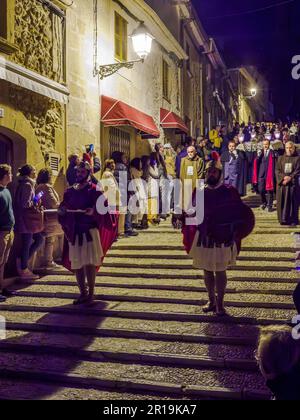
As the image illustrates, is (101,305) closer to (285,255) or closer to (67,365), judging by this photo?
(67,365)

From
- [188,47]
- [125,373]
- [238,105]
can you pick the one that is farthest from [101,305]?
[238,105]

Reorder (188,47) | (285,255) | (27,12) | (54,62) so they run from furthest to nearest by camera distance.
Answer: (188,47) → (54,62) → (27,12) → (285,255)

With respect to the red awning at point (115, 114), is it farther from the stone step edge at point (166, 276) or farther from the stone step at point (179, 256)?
the stone step edge at point (166, 276)

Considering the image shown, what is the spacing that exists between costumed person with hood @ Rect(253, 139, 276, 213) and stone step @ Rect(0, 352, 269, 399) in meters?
8.69

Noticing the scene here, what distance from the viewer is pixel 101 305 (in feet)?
23.8

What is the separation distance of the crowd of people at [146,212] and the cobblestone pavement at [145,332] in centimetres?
42

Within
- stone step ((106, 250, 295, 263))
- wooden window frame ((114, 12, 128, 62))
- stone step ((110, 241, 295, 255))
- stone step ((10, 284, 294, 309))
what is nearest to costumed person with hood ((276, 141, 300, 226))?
stone step ((110, 241, 295, 255))

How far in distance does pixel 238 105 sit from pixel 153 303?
37370 millimetres

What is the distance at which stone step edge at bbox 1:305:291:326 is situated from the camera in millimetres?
6270

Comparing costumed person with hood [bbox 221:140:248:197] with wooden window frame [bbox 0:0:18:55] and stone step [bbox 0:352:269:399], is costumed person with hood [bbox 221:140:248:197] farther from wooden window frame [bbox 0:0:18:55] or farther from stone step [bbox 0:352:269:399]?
stone step [bbox 0:352:269:399]

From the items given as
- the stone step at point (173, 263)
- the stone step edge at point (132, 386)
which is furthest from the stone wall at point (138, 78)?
the stone step edge at point (132, 386)

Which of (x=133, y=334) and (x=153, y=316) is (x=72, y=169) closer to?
(x=153, y=316)

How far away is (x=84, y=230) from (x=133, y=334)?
1844 millimetres

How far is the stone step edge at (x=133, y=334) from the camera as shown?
5.80 meters
